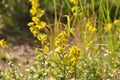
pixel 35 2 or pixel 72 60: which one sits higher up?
pixel 35 2

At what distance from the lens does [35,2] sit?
100.0 inches

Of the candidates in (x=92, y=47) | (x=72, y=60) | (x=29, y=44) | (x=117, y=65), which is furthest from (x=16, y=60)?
(x=72, y=60)

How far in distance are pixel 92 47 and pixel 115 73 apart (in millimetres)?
509

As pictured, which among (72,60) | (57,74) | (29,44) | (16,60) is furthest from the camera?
(29,44)

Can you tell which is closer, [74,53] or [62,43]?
[74,53]

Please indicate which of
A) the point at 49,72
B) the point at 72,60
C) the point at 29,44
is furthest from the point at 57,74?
the point at 29,44

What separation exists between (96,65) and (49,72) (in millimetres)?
368

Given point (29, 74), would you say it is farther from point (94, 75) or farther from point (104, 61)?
point (104, 61)

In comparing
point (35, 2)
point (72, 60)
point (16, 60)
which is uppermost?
point (35, 2)

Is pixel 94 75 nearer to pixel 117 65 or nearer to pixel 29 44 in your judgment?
pixel 117 65

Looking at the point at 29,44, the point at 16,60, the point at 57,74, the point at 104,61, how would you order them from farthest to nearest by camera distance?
1. the point at 29,44
2. the point at 16,60
3. the point at 104,61
4. the point at 57,74

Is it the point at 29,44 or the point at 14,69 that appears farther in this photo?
the point at 29,44

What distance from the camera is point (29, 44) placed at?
15.7 ft

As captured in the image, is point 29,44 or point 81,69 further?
point 29,44
